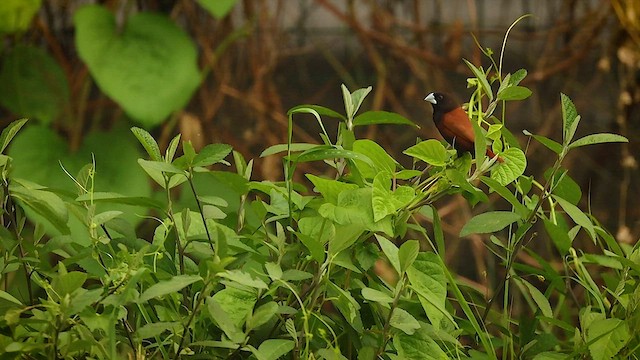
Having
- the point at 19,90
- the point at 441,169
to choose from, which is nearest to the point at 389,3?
the point at 19,90

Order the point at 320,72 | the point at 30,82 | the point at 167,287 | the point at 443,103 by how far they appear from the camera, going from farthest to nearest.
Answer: the point at 320,72, the point at 30,82, the point at 443,103, the point at 167,287

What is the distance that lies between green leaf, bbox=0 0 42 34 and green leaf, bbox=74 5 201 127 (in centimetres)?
9

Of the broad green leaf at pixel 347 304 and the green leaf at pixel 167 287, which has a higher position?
the green leaf at pixel 167 287

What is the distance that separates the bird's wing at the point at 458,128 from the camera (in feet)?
1.72

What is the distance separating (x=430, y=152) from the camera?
1.64 ft

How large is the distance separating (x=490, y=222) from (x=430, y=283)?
7 cm

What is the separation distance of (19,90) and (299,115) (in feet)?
1.90

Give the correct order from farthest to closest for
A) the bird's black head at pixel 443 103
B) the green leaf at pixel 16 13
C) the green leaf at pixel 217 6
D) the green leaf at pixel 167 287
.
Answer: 1. the green leaf at pixel 16 13
2. the green leaf at pixel 217 6
3. the bird's black head at pixel 443 103
4. the green leaf at pixel 167 287

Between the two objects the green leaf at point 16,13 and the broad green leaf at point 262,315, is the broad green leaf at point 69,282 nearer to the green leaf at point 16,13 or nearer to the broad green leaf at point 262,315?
the broad green leaf at point 262,315

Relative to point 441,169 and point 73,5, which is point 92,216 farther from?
point 73,5

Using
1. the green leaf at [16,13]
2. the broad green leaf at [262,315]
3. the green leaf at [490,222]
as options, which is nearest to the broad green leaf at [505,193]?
the green leaf at [490,222]

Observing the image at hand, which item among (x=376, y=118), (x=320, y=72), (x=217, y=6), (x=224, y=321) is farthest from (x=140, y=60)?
(x=224, y=321)

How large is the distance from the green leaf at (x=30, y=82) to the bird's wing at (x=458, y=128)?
1.51 metres

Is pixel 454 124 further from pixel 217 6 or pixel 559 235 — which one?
pixel 217 6
